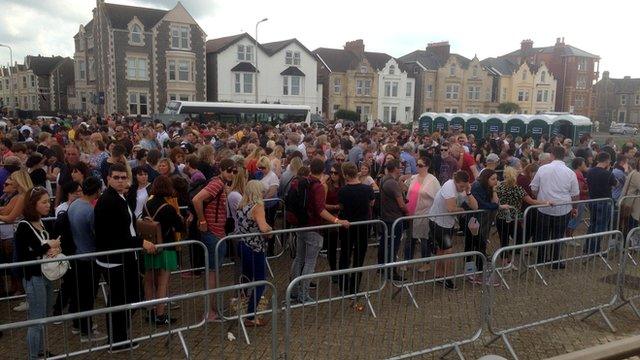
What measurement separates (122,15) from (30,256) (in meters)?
45.6

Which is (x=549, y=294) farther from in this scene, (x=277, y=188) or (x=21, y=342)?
(x=21, y=342)

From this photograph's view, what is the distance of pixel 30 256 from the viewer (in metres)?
4.89

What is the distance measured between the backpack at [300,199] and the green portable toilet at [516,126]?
90.4ft

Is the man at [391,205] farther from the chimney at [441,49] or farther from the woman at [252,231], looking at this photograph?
the chimney at [441,49]

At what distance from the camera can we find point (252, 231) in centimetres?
581

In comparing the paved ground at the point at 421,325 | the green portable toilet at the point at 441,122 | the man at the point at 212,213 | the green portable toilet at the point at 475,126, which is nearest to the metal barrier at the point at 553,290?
the paved ground at the point at 421,325

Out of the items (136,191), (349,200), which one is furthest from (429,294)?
(136,191)

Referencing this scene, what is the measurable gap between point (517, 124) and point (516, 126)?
14 cm

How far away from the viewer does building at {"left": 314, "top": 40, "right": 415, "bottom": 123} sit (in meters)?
56.7

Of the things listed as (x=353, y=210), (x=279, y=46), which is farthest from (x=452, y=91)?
(x=353, y=210)

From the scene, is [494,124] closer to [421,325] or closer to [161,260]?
[421,325]

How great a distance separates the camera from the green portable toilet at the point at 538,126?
29359 mm

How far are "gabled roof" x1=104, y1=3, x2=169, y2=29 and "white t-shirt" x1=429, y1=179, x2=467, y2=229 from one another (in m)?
43.8

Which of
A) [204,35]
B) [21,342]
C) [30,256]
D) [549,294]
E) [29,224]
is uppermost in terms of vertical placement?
[204,35]
